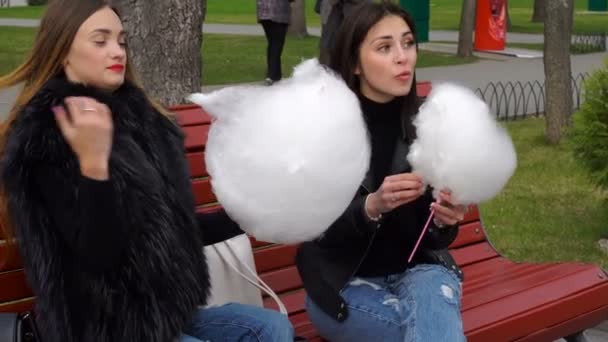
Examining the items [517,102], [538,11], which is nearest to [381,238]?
[517,102]

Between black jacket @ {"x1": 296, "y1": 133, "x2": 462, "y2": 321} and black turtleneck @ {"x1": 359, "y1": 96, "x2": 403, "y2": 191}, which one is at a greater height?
black turtleneck @ {"x1": 359, "y1": 96, "x2": 403, "y2": 191}

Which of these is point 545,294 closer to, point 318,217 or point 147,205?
point 318,217

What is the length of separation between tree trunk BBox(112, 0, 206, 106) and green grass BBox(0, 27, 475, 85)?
8913 millimetres

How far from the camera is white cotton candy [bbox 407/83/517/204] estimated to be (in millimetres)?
2689

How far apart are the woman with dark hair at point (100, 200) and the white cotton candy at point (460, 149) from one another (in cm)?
62

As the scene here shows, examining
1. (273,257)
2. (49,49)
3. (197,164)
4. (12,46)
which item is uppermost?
(49,49)

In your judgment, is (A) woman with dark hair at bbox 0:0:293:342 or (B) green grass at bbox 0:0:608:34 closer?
(A) woman with dark hair at bbox 0:0:293:342

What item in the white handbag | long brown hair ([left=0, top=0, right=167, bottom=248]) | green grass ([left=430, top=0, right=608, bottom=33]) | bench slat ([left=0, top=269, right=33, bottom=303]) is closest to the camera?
long brown hair ([left=0, top=0, right=167, bottom=248])

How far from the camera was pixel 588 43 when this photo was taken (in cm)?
2144

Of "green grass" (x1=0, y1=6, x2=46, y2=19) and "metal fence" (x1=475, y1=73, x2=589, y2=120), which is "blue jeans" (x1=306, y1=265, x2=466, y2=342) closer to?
"metal fence" (x1=475, y1=73, x2=589, y2=120)

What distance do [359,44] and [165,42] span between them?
159 cm

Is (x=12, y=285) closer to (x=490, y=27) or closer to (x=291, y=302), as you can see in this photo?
(x=291, y=302)

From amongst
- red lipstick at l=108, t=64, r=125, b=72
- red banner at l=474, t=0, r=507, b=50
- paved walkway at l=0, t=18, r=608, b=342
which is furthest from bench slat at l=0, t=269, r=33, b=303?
red banner at l=474, t=0, r=507, b=50

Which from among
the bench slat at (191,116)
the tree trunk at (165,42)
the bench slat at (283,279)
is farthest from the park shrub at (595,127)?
the bench slat at (191,116)
